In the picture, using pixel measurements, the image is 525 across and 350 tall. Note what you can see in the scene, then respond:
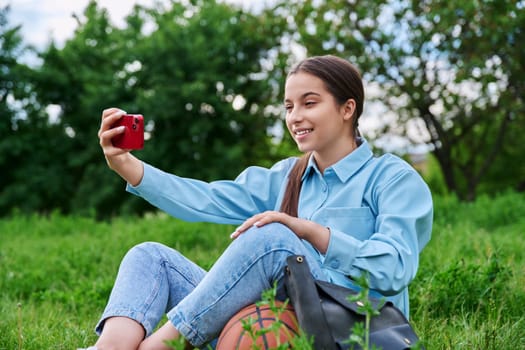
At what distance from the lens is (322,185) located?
9.11ft

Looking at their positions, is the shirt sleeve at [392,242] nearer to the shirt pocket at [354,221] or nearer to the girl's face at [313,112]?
the shirt pocket at [354,221]

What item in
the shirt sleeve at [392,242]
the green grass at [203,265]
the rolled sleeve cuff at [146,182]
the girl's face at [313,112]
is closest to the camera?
the shirt sleeve at [392,242]

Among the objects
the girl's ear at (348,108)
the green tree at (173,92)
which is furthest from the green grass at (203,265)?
the green tree at (173,92)

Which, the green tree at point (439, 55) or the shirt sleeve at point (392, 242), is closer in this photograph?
the shirt sleeve at point (392, 242)

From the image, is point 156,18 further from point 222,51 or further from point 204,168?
point 204,168

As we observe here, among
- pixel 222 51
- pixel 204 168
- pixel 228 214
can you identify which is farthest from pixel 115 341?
pixel 222 51

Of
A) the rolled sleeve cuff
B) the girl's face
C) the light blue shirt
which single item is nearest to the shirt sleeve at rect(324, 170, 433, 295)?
the light blue shirt

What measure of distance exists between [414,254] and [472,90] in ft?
28.2

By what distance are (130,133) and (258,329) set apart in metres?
0.95

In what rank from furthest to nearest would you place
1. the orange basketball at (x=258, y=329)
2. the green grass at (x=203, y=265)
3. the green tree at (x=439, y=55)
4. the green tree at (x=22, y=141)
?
1. the green tree at (x=22, y=141)
2. the green tree at (x=439, y=55)
3. the green grass at (x=203, y=265)
4. the orange basketball at (x=258, y=329)

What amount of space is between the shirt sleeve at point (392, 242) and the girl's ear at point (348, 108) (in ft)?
1.24

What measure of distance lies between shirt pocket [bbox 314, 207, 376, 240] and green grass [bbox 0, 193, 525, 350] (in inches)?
25.0

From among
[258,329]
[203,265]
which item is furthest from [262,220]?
[203,265]

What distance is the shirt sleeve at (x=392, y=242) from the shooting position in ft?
7.35
